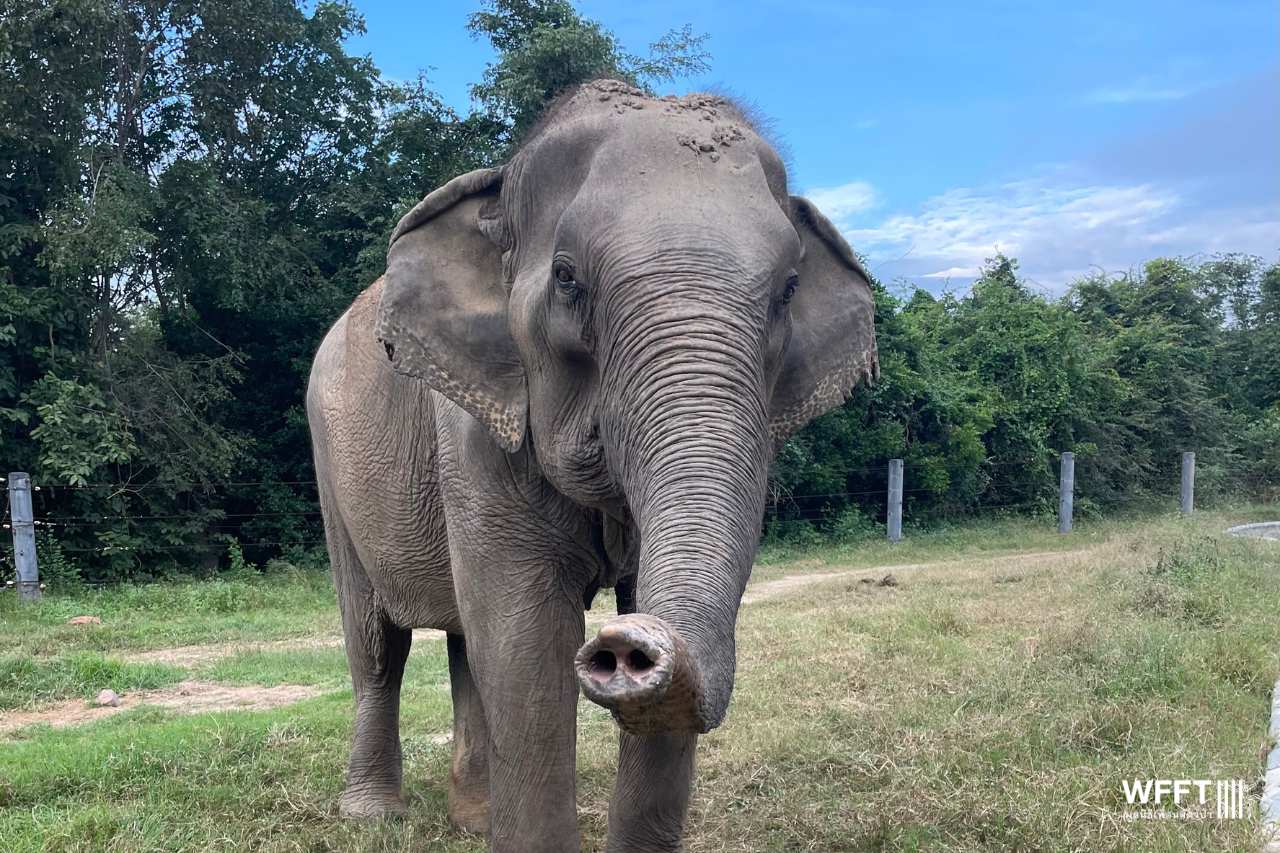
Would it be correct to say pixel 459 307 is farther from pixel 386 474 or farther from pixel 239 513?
pixel 239 513

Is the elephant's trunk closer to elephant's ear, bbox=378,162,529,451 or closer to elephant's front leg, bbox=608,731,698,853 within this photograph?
elephant's ear, bbox=378,162,529,451

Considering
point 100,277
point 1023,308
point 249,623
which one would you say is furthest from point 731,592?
point 1023,308

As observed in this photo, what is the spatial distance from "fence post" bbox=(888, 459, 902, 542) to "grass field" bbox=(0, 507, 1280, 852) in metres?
7.39

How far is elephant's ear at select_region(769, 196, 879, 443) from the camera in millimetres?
3029

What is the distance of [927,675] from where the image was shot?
6586 millimetres

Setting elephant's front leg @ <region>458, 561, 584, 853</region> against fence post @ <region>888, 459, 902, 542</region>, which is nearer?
elephant's front leg @ <region>458, 561, 584, 853</region>

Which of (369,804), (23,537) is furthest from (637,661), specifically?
(23,537)

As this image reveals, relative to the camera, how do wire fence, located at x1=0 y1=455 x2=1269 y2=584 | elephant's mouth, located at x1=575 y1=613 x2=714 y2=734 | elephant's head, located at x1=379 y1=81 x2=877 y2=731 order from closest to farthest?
elephant's mouth, located at x1=575 y1=613 x2=714 y2=734
elephant's head, located at x1=379 y1=81 x2=877 y2=731
wire fence, located at x1=0 y1=455 x2=1269 y2=584

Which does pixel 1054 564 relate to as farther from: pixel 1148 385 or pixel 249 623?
pixel 1148 385

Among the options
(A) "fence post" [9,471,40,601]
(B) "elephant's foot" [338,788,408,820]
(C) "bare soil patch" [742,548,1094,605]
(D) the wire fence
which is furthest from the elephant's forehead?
(A) "fence post" [9,471,40,601]

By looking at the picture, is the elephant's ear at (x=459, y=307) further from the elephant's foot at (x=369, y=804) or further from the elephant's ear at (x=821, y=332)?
the elephant's foot at (x=369, y=804)

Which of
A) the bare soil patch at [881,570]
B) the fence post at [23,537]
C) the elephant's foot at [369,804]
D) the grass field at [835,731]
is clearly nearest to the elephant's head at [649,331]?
the grass field at [835,731]

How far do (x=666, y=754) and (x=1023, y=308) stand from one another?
66.8 ft

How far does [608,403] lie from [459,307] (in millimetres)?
706
